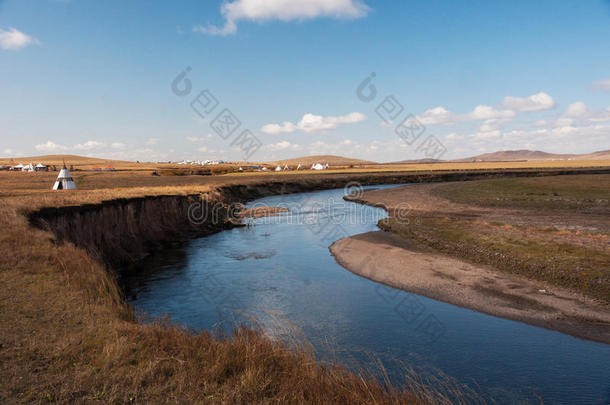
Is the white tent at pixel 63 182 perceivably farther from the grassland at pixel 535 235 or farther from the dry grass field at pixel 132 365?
the dry grass field at pixel 132 365

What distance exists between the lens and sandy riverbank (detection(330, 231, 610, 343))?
13.4m

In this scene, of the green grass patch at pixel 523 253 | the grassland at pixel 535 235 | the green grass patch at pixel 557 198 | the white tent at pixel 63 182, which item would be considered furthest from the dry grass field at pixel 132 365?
the green grass patch at pixel 557 198

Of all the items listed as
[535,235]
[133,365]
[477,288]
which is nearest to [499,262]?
[477,288]

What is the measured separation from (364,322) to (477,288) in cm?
613

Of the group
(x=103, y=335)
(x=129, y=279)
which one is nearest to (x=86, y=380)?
(x=103, y=335)

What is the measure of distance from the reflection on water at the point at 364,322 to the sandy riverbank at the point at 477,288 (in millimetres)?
670

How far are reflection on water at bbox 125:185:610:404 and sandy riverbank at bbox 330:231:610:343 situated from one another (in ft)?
2.20

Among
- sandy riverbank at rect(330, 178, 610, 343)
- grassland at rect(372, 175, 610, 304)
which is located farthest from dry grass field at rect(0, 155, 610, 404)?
grassland at rect(372, 175, 610, 304)

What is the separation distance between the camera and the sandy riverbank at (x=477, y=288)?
43.8 feet

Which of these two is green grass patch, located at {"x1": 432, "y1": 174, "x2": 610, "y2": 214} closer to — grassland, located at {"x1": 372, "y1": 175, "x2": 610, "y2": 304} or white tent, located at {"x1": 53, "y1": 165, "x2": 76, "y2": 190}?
grassland, located at {"x1": 372, "y1": 175, "x2": 610, "y2": 304}

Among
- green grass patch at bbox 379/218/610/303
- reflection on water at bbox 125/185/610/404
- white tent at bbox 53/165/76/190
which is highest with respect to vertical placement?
white tent at bbox 53/165/76/190

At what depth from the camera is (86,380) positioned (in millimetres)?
6184

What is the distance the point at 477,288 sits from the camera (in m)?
16.9

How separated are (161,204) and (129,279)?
13699 millimetres
